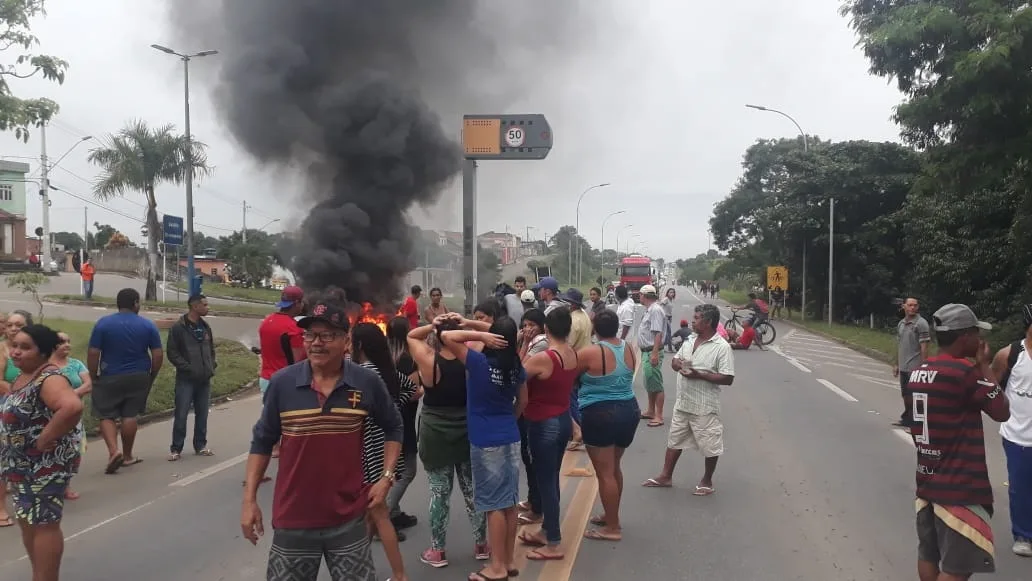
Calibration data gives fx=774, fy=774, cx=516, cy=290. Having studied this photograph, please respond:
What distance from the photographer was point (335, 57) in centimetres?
1917

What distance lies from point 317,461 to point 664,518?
305 centimetres

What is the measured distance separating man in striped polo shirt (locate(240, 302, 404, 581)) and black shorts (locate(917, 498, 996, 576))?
2.34m

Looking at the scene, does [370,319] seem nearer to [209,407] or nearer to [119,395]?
[209,407]

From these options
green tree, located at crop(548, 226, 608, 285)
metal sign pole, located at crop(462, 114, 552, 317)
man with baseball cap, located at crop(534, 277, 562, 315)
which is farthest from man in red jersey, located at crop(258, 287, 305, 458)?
green tree, located at crop(548, 226, 608, 285)

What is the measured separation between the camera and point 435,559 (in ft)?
14.0

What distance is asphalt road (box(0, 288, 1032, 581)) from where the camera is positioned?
14.0ft

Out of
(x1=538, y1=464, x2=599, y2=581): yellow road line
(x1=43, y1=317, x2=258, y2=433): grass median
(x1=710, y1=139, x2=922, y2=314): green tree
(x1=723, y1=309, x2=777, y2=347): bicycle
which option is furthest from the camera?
(x1=710, y1=139, x2=922, y2=314): green tree

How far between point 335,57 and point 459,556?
16951 millimetres

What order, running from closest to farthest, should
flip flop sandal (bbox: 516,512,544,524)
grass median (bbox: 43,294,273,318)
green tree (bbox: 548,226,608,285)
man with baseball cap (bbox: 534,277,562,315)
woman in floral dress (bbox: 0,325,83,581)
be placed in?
woman in floral dress (bbox: 0,325,83,581) < flip flop sandal (bbox: 516,512,544,524) < man with baseball cap (bbox: 534,277,562,315) < grass median (bbox: 43,294,273,318) < green tree (bbox: 548,226,608,285)

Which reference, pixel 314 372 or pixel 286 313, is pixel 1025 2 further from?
pixel 314 372

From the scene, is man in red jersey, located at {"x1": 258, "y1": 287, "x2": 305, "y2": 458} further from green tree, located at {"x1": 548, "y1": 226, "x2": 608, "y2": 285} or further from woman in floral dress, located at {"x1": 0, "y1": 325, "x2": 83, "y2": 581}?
green tree, located at {"x1": 548, "y1": 226, "x2": 608, "y2": 285}

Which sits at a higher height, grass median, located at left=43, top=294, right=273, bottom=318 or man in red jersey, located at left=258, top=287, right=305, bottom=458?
man in red jersey, located at left=258, top=287, right=305, bottom=458

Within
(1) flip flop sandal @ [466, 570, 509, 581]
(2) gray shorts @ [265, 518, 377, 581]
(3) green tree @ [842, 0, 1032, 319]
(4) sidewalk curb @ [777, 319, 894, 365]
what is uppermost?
(3) green tree @ [842, 0, 1032, 319]

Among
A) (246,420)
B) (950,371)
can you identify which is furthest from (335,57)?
(950,371)
